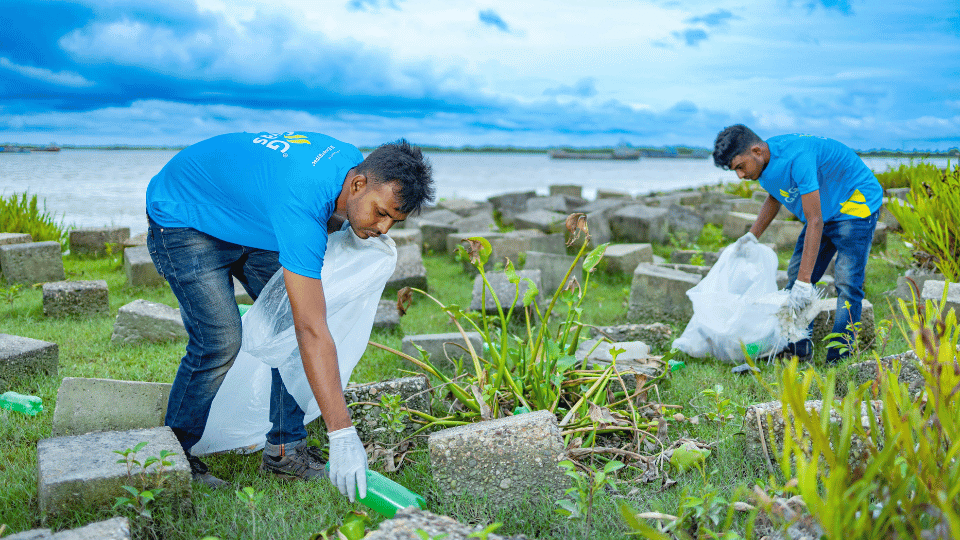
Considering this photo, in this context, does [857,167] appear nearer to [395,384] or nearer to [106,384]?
[395,384]

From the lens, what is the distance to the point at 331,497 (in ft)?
6.93

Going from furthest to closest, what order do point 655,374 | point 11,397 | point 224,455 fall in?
point 655,374 < point 11,397 < point 224,455

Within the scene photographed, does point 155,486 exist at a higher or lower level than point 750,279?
Answer: lower

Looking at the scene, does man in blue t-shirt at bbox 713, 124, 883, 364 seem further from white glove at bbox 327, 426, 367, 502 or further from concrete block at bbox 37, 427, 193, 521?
concrete block at bbox 37, 427, 193, 521

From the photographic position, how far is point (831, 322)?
3678mm

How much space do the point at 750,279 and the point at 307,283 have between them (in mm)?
2616

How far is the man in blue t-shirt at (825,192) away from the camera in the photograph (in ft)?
10.8

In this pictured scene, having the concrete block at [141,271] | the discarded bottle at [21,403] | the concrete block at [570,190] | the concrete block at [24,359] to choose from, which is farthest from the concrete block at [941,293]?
the concrete block at [570,190]

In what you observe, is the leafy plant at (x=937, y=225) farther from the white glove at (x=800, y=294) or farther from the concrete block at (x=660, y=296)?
the concrete block at (x=660, y=296)

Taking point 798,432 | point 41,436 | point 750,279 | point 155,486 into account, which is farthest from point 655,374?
point 41,436

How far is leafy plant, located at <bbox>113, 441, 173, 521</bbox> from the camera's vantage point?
179 cm

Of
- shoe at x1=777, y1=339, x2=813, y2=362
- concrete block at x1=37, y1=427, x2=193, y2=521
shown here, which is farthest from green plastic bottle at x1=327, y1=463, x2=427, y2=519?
shoe at x1=777, y1=339, x2=813, y2=362

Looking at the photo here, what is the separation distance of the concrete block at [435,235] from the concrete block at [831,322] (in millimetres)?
4191

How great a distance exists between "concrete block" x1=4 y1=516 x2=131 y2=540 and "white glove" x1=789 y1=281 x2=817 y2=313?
2989mm
